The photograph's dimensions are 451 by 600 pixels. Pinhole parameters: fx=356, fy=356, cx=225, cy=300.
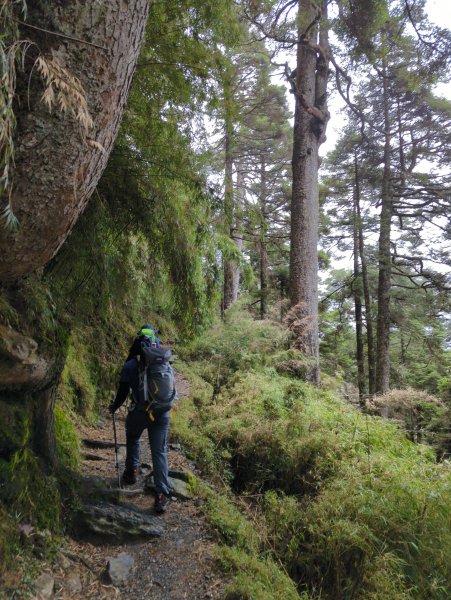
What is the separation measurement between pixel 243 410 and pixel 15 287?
4.56 meters

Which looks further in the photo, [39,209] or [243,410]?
[243,410]

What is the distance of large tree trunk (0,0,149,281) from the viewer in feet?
5.82

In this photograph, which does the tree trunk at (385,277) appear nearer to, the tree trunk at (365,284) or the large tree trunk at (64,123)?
the tree trunk at (365,284)

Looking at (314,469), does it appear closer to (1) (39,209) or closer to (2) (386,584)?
(2) (386,584)

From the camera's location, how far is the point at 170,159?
13.5ft

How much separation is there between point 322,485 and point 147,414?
8.19ft

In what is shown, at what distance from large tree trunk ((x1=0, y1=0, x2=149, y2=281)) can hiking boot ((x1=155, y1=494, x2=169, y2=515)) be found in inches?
119

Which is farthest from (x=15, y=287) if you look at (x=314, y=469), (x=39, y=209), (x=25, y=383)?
(x=314, y=469)

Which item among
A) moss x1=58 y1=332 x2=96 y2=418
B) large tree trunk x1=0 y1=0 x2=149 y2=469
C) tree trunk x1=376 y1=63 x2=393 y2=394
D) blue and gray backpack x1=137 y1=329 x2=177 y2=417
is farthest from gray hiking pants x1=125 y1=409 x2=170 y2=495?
tree trunk x1=376 y1=63 x2=393 y2=394

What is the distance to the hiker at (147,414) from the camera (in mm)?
4059

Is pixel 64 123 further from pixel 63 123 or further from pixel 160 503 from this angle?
pixel 160 503

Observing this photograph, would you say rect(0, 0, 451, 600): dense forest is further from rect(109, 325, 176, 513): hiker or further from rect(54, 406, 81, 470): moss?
rect(109, 325, 176, 513): hiker

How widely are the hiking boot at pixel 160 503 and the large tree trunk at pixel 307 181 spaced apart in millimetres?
4664

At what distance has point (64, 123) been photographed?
184 cm
